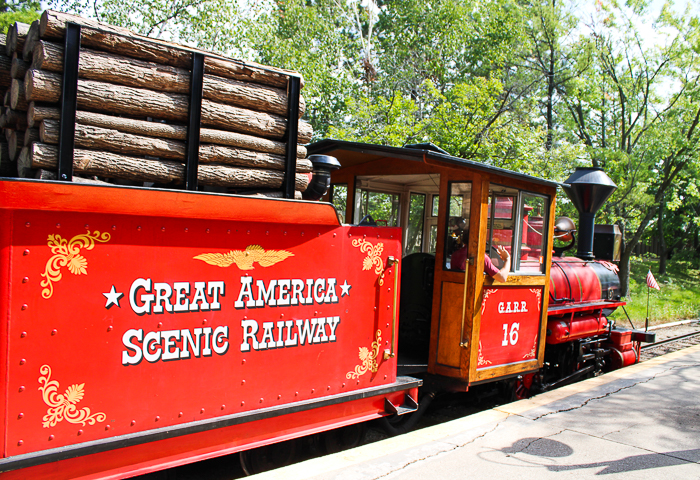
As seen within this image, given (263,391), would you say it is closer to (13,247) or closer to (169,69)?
(13,247)

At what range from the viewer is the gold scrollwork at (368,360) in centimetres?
427

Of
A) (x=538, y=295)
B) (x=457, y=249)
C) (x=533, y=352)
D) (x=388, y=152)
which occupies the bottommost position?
(x=533, y=352)

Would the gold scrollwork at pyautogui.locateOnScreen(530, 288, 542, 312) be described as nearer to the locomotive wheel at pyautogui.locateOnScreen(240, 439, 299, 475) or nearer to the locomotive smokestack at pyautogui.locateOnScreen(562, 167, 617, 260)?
the locomotive smokestack at pyautogui.locateOnScreen(562, 167, 617, 260)

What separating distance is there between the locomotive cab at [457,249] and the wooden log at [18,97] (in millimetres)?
2564

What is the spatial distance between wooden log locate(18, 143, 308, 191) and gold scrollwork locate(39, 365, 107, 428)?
42.1 inches

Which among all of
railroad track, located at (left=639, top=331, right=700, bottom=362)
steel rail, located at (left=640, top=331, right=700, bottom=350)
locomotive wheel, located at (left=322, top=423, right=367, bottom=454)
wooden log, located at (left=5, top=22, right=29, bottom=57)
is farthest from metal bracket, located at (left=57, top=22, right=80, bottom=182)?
steel rail, located at (left=640, top=331, right=700, bottom=350)

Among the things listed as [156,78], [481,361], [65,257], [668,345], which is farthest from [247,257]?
[668,345]

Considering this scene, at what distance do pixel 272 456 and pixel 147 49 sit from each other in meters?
3.11

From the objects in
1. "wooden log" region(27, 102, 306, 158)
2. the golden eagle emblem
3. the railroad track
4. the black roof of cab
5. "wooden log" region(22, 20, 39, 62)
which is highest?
"wooden log" region(22, 20, 39, 62)

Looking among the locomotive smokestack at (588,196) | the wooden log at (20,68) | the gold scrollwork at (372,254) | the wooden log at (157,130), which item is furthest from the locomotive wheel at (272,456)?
the locomotive smokestack at (588,196)

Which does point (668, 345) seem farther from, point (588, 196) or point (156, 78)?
point (156, 78)

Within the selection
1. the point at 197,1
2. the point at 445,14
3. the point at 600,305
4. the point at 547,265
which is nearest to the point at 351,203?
the point at 547,265

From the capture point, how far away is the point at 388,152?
191 inches

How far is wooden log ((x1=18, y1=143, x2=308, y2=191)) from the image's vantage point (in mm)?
2771
